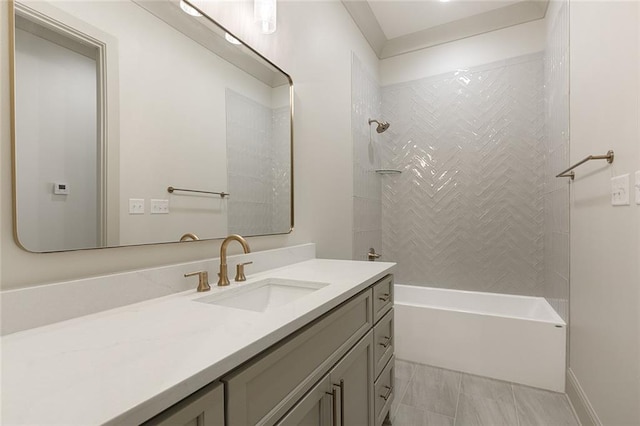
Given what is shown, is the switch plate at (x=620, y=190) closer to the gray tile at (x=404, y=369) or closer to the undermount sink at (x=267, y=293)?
the undermount sink at (x=267, y=293)

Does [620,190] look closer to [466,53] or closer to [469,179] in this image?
[469,179]

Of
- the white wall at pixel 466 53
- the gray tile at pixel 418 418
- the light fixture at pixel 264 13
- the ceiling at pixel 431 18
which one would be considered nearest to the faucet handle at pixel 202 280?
the light fixture at pixel 264 13

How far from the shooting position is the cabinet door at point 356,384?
99cm

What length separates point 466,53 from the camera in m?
2.87

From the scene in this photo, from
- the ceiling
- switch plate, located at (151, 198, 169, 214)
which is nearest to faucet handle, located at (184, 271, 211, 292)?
Answer: switch plate, located at (151, 198, 169, 214)

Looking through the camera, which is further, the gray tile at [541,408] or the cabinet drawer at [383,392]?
the gray tile at [541,408]

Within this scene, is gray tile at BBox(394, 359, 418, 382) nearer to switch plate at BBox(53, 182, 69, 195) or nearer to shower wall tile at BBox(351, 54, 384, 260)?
shower wall tile at BBox(351, 54, 384, 260)

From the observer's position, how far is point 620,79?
3.94ft

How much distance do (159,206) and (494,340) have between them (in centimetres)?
229

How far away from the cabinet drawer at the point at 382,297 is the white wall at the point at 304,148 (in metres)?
0.57

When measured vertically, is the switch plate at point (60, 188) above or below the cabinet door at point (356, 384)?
above

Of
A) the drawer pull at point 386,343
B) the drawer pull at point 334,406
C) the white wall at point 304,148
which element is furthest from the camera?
the drawer pull at point 386,343

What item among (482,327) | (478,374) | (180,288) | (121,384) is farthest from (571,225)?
(121,384)

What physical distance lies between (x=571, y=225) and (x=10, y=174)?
2521 millimetres
